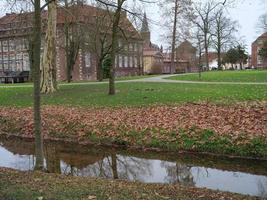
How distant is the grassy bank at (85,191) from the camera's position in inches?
289

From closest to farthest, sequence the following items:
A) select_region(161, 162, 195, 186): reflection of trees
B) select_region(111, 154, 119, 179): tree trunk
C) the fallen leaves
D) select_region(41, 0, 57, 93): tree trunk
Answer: select_region(161, 162, 195, 186): reflection of trees < select_region(111, 154, 119, 179): tree trunk < the fallen leaves < select_region(41, 0, 57, 93): tree trunk

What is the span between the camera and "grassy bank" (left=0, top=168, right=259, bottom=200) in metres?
7.35

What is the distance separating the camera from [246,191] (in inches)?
378

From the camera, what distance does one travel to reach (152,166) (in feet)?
40.7

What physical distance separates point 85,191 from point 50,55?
21075mm

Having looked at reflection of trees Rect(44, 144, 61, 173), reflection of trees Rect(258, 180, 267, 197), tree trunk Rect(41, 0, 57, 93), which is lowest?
reflection of trees Rect(44, 144, 61, 173)

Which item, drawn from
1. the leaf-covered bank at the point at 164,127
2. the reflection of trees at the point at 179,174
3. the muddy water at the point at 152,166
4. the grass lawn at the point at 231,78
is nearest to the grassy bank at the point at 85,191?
the muddy water at the point at 152,166

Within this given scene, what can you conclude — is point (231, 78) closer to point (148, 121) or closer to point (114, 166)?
point (148, 121)

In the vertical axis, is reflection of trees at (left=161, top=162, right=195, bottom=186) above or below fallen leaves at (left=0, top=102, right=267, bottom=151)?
below

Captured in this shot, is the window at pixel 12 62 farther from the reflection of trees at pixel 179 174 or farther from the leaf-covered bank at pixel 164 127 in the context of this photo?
the reflection of trees at pixel 179 174

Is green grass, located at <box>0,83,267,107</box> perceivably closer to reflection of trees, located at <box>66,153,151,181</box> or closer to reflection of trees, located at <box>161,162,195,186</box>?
reflection of trees, located at <box>66,153,151,181</box>

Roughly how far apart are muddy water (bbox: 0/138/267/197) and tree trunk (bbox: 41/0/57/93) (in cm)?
1262

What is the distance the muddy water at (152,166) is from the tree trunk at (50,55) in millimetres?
12624

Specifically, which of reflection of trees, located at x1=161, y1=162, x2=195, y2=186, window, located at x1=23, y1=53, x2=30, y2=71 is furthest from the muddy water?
window, located at x1=23, y1=53, x2=30, y2=71
